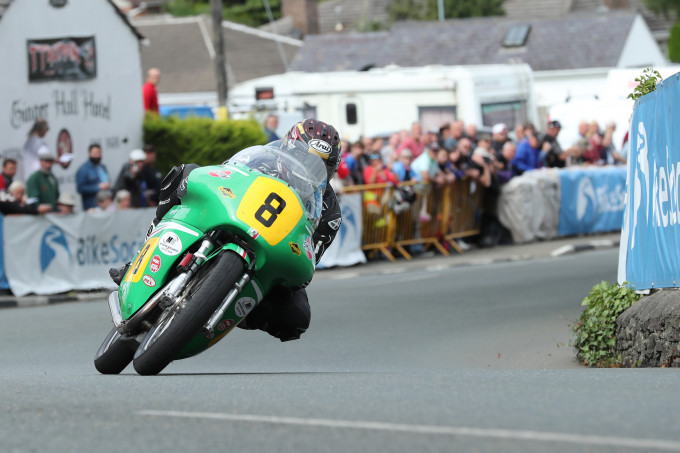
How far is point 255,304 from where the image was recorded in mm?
8203

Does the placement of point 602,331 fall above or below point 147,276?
below

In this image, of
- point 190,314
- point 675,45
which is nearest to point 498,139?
point 190,314

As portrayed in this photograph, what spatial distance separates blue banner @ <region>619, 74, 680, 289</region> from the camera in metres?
9.67

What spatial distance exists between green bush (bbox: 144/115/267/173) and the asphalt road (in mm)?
10362

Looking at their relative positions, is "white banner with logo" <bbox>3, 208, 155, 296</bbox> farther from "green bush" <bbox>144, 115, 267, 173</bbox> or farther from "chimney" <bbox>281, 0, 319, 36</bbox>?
"chimney" <bbox>281, 0, 319, 36</bbox>

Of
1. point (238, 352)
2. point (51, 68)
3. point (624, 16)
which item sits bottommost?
point (238, 352)

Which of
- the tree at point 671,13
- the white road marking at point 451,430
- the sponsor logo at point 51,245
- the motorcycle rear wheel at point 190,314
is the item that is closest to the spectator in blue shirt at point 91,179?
the sponsor logo at point 51,245

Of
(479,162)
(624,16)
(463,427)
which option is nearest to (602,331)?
(463,427)

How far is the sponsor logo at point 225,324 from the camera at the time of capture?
8109 mm

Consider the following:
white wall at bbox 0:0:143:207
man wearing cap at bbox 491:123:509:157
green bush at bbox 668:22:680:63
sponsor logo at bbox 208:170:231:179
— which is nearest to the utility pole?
white wall at bbox 0:0:143:207

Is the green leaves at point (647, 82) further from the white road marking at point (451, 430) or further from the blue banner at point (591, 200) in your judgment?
the blue banner at point (591, 200)

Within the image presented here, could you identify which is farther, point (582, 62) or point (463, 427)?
point (582, 62)

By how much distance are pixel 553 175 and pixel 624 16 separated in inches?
1011

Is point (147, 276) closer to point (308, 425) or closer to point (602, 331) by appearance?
point (308, 425)
